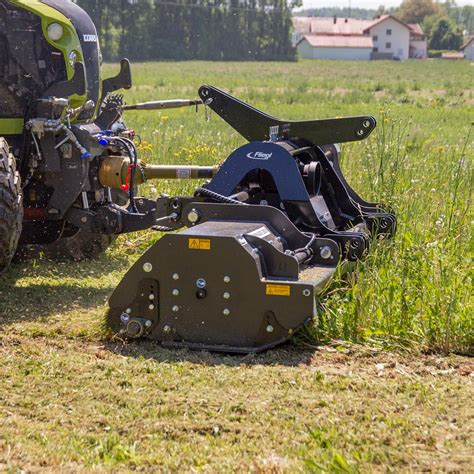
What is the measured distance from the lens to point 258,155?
5.98 m

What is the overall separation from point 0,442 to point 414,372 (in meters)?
2.10

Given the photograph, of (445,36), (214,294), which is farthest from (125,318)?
(445,36)

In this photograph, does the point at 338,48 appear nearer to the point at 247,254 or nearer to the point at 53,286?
the point at 53,286

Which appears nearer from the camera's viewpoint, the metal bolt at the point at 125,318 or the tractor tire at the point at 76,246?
the metal bolt at the point at 125,318

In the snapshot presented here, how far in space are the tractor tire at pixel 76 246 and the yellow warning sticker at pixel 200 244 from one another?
7.39 ft

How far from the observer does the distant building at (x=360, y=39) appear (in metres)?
96.5

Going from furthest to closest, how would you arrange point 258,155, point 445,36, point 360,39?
point 445,36, point 360,39, point 258,155

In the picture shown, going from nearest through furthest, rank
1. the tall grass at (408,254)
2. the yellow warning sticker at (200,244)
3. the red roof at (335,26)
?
1. the yellow warning sticker at (200,244)
2. the tall grass at (408,254)
3. the red roof at (335,26)

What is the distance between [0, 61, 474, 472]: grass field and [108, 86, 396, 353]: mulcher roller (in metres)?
0.15

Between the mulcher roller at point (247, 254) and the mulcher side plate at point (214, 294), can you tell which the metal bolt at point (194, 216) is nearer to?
the mulcher roller at point (247, 254)

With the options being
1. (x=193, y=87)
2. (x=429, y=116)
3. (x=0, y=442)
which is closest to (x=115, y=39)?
(x=193, y=87)

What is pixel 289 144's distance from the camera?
20.9 feet

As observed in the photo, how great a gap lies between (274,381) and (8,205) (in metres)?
2.20

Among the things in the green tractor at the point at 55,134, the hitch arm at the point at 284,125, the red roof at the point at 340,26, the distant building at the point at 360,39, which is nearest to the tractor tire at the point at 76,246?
the green tractor at the point at 55,134
